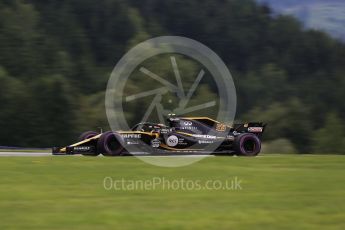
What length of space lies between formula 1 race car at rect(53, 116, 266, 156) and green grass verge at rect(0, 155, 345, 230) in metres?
3.70

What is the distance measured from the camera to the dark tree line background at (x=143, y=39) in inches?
2894

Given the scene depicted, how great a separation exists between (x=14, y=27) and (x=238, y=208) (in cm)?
10464

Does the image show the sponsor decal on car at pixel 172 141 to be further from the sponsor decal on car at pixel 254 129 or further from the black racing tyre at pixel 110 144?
the sponsor decal on car at pixel 254 129

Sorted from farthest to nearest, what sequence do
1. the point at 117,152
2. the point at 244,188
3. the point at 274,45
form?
the point at 274,45 < the point at 117,152 < the point at 244,188

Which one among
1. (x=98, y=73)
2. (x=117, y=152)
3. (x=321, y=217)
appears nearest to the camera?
(x=321, y=217)

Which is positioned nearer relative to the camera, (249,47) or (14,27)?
(14,27)

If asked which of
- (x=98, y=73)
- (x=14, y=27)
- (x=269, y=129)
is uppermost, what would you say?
(x=14, y=27)

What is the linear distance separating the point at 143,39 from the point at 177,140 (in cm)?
8681

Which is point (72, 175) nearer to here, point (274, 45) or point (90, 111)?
point (90, 111)

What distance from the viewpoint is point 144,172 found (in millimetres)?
17375

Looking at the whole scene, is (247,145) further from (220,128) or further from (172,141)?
(172,141)

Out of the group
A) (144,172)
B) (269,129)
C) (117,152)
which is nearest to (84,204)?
(144,172)

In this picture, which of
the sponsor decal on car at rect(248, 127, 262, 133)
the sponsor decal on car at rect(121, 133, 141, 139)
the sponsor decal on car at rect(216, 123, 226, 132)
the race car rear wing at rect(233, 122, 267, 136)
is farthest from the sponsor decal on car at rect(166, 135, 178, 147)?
the sponsor decal on car at rect(248, 127, 262, 133)

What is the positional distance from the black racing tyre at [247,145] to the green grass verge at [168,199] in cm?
419
